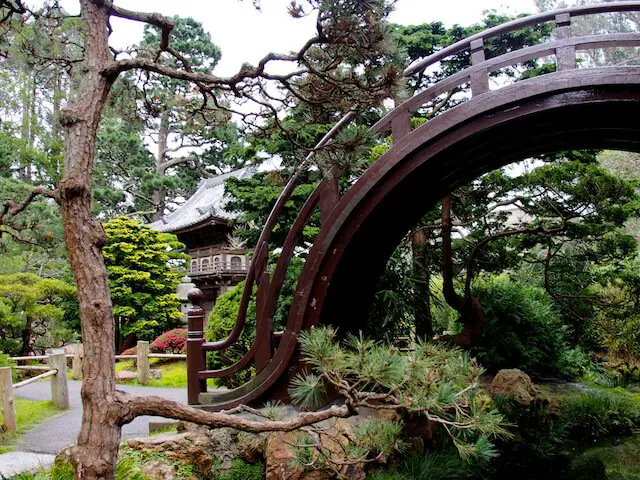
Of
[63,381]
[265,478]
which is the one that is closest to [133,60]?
[265,478]

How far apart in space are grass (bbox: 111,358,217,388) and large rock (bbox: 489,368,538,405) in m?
4.09

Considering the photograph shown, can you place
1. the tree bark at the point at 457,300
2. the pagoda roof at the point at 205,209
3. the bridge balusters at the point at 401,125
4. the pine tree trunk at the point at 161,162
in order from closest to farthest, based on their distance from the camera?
the bridge balusters at the point at 401,125, the tree bark at the point at 457,300, the pagoda roof at the point at 205,209, the pine tree trunk at the point at 161,162

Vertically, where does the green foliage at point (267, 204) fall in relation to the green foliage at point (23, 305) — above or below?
above

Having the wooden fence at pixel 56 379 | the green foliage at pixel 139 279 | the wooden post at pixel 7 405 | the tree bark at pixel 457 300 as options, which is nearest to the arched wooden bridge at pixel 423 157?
the wooden fence at pixel 56 379

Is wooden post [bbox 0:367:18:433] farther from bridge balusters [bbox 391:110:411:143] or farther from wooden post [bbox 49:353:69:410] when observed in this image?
bridge balusters [bbox 391:110:411:143]

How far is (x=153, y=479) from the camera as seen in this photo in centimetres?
322

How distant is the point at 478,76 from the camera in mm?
3572

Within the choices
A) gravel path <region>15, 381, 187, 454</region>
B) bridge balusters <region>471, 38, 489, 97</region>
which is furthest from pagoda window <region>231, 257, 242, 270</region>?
bridge balusters <region>471, 38, 489, 97</region>

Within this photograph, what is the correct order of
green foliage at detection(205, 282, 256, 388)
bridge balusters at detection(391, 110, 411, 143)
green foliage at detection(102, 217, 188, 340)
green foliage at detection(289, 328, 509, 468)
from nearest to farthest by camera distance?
1. green foliage at detection(289, 328, 509, 468)
2. bridge balusters at detection(391, 110, 411, 143)
3. green foliage at detection(205, 282, 256, 388)
4. green foliage at detection(102, 217, 188, 340)

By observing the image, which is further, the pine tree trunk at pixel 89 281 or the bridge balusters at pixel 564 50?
the bridge balusters at pixel 564 50

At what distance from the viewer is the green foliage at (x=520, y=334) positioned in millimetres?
6785

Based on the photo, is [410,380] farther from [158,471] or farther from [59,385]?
[59,385]

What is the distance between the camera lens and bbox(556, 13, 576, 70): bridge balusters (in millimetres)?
3301

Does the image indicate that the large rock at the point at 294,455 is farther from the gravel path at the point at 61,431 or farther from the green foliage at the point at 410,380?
the gravel path at the point at 61,431
